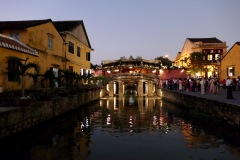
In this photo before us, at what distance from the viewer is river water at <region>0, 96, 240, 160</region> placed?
1103 centimetres

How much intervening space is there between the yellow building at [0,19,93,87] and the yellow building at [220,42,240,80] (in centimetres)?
1952

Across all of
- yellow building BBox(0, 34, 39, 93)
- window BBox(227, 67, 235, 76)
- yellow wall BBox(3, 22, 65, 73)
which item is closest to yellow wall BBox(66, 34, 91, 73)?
yellow wall BBox(3, 22, 65, 73)

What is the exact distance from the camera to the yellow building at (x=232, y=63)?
35094mm

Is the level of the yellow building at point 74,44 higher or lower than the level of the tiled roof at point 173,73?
higher

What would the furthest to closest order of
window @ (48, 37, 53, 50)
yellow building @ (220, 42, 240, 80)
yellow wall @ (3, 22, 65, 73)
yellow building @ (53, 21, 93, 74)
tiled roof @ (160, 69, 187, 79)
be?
tiled roof @ (160, 69, 187, 79)
yellow building @ (220, 42, 240, 80)
yellow building @ (53, 21, 93, 74)
window @ (48, 37, 53, 50)
yellow wall @ (3, 22, 65, 73)

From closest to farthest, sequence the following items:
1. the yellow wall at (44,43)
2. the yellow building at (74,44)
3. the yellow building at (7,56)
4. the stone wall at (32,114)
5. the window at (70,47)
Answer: the stone wall at (32,114) → the yellow building at (7,56) → the yellow wall at (44,43) → the yellow building at (74,44) → the window at (70,47)

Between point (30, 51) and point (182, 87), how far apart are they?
23.5m

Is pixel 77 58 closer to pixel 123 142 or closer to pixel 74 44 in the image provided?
pixel 74 44

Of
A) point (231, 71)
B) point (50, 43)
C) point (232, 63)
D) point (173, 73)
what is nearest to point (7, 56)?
point (50, 43)

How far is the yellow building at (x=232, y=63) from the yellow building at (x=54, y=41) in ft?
64.1

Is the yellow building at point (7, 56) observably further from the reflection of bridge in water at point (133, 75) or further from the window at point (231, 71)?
the reflection of bridge in water at point (133, 75)

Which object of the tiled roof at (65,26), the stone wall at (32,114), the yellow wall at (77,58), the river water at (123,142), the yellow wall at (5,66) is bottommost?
the river water at (123,142)

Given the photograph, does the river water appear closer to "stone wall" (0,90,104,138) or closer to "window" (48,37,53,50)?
"stone wall" (0,90,104,138)

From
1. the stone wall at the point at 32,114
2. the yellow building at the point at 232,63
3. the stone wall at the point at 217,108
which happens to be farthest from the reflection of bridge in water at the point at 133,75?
the stone wall at the point at 32,114
